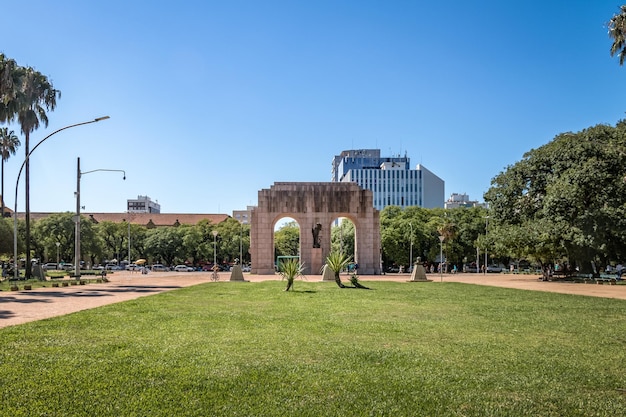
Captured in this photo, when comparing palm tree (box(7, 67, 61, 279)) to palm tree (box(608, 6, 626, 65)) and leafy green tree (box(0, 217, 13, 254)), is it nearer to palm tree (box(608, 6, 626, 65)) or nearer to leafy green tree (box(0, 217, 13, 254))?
leafy green tree (box(0, 217, 13, 254))

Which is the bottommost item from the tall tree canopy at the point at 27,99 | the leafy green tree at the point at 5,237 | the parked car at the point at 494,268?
the parked car at the point at 494,268

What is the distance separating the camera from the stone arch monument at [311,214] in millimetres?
50969

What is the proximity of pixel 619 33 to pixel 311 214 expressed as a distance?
30209 millimetres

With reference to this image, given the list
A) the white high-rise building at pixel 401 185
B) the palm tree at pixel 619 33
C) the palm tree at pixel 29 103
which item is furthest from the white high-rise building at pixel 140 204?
the palm tree at pixel 619 33

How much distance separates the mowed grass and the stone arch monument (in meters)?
36.5

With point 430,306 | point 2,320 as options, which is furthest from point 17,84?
point 430,306

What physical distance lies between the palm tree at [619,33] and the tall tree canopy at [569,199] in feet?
27.8

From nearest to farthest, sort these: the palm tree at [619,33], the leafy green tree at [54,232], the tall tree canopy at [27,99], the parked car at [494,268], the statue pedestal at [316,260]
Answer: the palm tree at [619,33]
the tall tree canopy at [27,99]
the statue pedestal at [316,260]
the leafy green tree at [54,232]
the parked car at [494,268]

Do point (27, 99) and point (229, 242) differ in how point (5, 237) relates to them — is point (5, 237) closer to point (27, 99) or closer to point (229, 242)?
point (27, 99)

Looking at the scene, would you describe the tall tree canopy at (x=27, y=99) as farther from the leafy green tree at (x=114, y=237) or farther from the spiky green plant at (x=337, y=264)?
the leafy green tree at (x=114, y=237)

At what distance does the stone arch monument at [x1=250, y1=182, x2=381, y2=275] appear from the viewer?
51.0 m

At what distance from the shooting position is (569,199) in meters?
37.0

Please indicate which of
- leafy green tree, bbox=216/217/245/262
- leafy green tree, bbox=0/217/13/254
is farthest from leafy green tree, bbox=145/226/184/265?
leafy green tree, bbox=0/217/13/254

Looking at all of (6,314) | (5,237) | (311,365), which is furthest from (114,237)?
(311,365)
